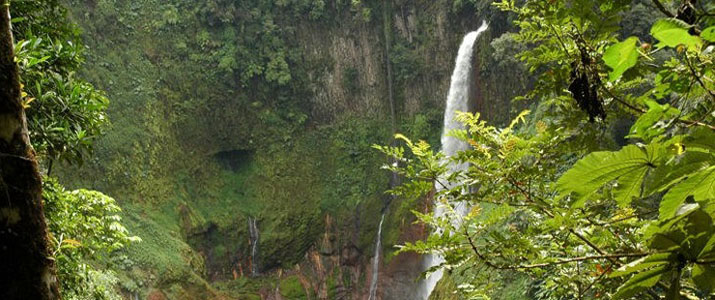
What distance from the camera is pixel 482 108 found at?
14898 millimetres

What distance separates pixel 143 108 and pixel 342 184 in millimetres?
6831

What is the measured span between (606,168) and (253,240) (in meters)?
16.3

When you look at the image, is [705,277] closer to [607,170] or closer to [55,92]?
[607,170]

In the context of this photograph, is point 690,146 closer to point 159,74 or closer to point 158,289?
point 158,289

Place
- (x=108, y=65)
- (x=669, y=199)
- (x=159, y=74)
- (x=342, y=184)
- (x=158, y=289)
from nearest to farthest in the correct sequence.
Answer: (x=669, y=199) < (x=158, y=289) < (x=108, y=65) < (x=159, y=74) < (x=342, y=184)

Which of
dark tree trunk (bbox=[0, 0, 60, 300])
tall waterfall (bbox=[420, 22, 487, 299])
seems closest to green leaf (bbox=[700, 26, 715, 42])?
dark tree trunk (bbox=[0, 0, 60, 300])

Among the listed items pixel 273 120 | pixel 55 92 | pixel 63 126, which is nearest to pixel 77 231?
pixel 63 126

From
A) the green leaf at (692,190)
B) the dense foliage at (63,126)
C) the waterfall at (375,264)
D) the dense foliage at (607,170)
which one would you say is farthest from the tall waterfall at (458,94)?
the green leaf at (692,190)

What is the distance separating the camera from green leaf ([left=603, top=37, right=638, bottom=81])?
92 centimetres

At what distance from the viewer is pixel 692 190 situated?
87 centimetres

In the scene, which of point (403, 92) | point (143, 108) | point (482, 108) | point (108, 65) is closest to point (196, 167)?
point (143, 108)

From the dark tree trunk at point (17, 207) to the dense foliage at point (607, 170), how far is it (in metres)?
1.44

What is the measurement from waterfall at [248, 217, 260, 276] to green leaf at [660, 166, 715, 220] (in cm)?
1627

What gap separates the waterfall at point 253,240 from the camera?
1631 cm
